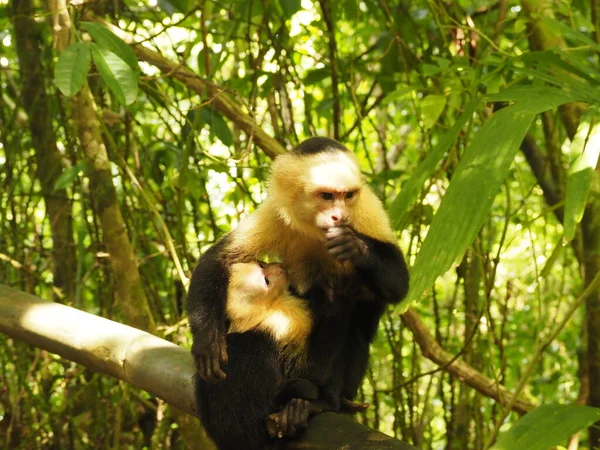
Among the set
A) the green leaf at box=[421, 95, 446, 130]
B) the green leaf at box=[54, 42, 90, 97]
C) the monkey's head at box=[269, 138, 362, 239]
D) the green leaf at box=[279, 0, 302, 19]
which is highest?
the green leaf at box=[279, 0, 302, 19]

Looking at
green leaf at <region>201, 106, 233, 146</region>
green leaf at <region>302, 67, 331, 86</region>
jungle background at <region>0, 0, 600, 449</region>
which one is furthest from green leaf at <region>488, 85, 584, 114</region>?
green leaf at <region>302, 67, 331, 86</region>

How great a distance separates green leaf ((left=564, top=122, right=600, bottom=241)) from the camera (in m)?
1.18

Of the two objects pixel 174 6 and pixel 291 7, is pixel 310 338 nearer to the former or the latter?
pixel 291 7

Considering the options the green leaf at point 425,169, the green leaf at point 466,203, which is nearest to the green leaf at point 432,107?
the green leaf at point 425,169

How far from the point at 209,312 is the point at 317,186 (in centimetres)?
48

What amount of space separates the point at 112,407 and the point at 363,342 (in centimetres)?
185

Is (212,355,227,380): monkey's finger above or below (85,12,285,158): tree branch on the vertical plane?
below

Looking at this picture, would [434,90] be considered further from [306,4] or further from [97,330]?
[306,4]

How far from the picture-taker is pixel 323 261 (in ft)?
8.16

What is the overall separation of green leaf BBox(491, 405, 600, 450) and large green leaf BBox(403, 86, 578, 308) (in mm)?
268

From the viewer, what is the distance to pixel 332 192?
7.52 feet

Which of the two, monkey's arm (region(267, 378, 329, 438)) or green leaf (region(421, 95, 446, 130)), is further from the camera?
green leaf (region(421, 95, 446, 130))

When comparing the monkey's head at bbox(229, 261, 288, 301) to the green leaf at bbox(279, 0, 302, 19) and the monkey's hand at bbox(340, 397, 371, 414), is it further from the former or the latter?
the green leaf at bbox(279, 0, 302, 19)

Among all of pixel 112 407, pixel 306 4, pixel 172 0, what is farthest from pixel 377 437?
pixel 306 4
